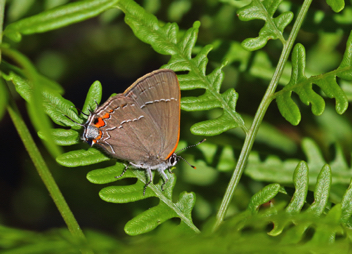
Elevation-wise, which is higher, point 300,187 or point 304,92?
point 304,92

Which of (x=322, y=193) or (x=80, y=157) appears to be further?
(x=80, y=157)

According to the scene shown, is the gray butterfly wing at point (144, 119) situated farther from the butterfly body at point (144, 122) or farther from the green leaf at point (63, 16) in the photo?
the green leaf at point (63, 16)

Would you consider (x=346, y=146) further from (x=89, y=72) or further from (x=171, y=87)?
(x=89, y=72)

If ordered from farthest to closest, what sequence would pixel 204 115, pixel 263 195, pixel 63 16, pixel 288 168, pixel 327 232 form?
1. pixel 204 115
2. pixel 288 168
3. pixel 263 195
4. pixel 327 232
5. pixel 63 16

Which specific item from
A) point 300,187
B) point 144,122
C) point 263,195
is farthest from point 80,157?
point 300,187

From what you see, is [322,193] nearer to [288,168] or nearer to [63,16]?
[288,168]

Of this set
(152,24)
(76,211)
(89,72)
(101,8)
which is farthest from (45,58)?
(101,8)

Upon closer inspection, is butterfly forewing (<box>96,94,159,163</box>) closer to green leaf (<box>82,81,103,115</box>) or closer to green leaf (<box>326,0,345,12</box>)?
green leaf (<box>82,81,103,115</box>)
